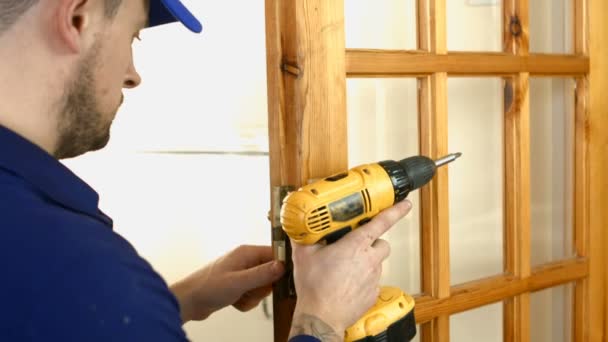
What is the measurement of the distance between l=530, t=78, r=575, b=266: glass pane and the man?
21.8 inches

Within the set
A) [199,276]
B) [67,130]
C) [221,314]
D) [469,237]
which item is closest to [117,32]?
[67,130]

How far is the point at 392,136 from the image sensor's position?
3.82 ft

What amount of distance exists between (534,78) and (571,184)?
230mm

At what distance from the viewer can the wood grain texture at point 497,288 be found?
42.6 inches

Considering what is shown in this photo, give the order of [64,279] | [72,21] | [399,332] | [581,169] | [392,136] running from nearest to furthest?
[64,279], [72,21], [399,332], [392,136], [581,169]

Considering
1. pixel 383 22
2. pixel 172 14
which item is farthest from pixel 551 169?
pixel 172 14

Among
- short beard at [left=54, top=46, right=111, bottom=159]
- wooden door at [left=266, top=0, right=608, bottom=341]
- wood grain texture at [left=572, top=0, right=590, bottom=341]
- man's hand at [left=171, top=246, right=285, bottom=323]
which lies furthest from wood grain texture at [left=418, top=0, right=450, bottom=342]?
short beard at [left=54, top=46, right=111, bottom=159]

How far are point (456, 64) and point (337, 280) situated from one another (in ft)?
1.44

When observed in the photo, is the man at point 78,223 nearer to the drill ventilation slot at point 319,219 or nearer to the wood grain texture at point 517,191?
the drill ventilation slot at point 319,219

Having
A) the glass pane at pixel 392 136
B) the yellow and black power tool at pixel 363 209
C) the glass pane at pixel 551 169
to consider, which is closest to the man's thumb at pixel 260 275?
the yellow and black power tool at pixel 363 209

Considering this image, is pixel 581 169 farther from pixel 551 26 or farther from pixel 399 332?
pixel 399 332

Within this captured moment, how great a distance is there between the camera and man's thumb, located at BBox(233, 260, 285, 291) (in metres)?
0.96

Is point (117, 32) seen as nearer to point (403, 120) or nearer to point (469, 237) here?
point (403, 120)

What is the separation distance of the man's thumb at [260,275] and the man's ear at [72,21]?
1.39ft
